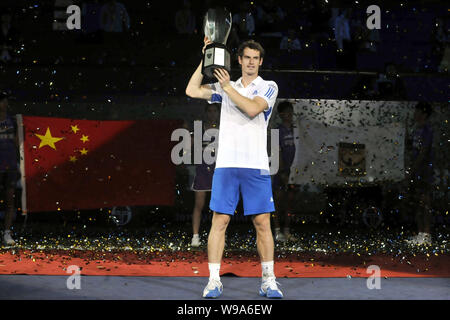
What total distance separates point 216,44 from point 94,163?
17.9ft

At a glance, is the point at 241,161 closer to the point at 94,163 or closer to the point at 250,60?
the point at 250,60

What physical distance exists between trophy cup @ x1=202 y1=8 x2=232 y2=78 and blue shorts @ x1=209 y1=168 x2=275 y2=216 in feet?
2.44

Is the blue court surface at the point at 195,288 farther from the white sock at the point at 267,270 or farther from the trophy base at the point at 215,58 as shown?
the trophy base at the point at 215,58

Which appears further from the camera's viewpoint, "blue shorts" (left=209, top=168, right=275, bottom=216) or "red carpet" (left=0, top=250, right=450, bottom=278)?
"red carpet" (left=0, top=250, right=450, bottom=278)

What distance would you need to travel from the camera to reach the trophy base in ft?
14.3

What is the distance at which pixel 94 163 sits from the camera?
941 centimetres

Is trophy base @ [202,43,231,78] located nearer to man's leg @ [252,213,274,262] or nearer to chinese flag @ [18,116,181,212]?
man's leg @ [252,213,274,262]

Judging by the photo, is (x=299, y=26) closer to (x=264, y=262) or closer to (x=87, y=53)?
(x=87, y=53)

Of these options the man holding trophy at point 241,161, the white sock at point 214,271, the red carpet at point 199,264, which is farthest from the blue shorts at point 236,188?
the red carpet at point 199,264

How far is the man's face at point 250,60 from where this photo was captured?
14.9 ft

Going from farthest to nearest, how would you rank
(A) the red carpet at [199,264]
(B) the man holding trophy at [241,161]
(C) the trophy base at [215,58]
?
(A) the red carpet at [199,264]
(B) the man holding trophy at [241,161]
(C) the trophy base at [215,58]

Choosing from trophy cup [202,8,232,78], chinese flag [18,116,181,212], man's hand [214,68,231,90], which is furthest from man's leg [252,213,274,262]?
chinese flag [18,116,181,212]

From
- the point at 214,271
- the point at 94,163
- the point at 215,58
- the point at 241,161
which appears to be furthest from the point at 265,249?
the point at 94,163

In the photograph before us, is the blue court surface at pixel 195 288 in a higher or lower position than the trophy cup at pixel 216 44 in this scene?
lower
